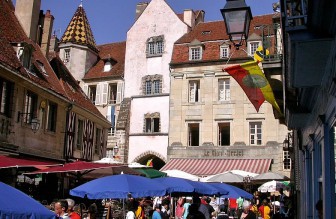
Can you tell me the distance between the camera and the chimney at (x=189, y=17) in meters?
35.3

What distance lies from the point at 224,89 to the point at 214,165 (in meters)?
5.25

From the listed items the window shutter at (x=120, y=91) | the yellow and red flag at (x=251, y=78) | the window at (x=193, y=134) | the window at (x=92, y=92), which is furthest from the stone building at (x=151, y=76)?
the yellow and red flag at (x=251, y=78)

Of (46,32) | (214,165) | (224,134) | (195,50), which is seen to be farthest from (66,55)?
(214,165)

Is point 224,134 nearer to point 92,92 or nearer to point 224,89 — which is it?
point 224,89

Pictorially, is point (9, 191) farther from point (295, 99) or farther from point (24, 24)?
point (24, 24)

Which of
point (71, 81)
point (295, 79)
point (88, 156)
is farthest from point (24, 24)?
point (295, 79)

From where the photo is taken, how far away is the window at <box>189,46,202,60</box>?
3181 centimetres

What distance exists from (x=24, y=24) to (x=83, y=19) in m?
16.1

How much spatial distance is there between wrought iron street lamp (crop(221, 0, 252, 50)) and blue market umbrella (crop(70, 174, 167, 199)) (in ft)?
15.1

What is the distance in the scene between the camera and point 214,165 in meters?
29.5

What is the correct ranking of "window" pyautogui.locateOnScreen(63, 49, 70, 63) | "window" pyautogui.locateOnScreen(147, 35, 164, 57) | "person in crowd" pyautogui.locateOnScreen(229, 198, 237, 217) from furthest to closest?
"window" pyautogui.locateOnScreen(63, 49, 70, 63)
"window" pyautogui.locateOnScreen(147, 35, 164, 57)
"person in crowd" pyautogui.locateOnScreen(229, 198, 237, 217)

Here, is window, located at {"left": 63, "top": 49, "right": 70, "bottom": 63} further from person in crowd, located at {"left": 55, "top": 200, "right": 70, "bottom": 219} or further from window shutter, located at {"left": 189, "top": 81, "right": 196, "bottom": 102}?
person in crowd, located at {"left": 55, "top": 200, "right": 70, "bottom": 219}

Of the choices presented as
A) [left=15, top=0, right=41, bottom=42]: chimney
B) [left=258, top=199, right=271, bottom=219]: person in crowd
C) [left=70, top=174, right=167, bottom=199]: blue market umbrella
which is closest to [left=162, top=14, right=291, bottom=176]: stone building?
[left=15, top=0, right=41, bottom=42]: chimney

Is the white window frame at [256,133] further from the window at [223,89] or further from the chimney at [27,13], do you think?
the chimney at [27,13]
